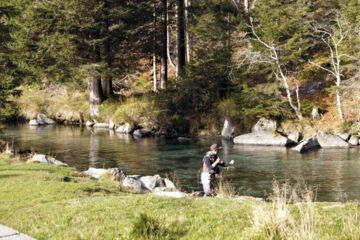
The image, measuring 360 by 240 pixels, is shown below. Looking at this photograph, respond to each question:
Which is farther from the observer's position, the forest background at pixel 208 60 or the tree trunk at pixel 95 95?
the tree trunk at pixel 95 95

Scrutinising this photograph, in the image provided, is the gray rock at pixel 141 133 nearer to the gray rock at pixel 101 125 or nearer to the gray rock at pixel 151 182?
the gray rock at pixel 101 125

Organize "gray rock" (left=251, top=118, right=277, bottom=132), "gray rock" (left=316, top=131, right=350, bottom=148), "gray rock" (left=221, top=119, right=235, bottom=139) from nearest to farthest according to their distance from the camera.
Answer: "gray rock" (left=316, top=131, right=350, bottom=148)
"gray rock" (left=251, top=118, right=277, bottom=132)
"gray rock" (left=221, top=119, right=235, bottom=139)

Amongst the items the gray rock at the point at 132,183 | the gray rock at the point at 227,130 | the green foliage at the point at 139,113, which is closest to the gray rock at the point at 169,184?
the gray rock at the point at 132,183

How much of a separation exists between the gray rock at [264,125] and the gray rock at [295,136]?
123 cm

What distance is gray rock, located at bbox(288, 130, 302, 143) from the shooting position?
89.6 ft

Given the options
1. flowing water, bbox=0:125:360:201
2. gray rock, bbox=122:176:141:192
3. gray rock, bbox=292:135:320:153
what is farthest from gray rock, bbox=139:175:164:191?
gray rock, bbox=292:135:320:153

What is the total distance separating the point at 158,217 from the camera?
7562 millimetres

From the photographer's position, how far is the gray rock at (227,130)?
30.4 metres

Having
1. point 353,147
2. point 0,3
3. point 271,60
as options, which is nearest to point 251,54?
point 271,60

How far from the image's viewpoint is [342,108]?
28625mm

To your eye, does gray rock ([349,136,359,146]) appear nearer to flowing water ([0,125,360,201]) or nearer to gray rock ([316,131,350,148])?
gray rock ([316,131,350,148])

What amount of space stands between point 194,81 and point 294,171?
15675mm

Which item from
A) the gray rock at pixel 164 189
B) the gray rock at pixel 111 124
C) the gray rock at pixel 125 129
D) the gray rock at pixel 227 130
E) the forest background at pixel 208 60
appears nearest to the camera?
the gray rock at pixel 164 189

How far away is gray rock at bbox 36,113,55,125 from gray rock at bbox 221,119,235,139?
19175 mm
